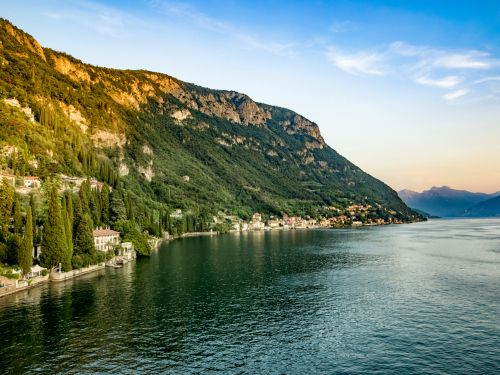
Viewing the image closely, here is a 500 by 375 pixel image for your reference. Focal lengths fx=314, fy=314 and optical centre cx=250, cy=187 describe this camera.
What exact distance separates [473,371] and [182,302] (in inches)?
1271

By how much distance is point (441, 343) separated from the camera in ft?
97.0

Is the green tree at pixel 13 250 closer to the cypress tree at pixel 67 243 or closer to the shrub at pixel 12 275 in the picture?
the shrub at pixel 12 275

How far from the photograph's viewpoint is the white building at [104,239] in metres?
67.4

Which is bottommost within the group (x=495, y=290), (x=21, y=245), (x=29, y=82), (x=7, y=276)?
(x=495, y=290)

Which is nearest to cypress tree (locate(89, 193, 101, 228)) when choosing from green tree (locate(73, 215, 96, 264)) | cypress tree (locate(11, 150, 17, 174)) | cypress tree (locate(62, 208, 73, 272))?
green tree (locate(73, 215, 96, 264))

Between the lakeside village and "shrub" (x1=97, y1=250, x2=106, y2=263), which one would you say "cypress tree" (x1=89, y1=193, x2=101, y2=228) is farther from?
"shrub" (x1=97, y1=250, x2=106, y2=263)

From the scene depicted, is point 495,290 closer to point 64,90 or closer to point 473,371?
point 473,371

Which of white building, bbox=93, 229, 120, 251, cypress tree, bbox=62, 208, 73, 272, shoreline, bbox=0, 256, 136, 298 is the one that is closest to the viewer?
shoreline, bbox=0, 256, 136, 298

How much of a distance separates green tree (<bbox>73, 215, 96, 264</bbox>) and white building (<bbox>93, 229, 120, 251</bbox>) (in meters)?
7.86

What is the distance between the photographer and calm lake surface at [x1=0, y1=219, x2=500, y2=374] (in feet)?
85.7

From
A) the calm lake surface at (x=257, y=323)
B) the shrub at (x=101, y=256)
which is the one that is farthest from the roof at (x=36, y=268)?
the shrub at (x=101, y=256)

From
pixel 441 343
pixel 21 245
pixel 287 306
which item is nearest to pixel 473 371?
pixel 441 343

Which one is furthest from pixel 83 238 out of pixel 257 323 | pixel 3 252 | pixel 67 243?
pixel 257 323

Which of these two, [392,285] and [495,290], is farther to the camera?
[392,285]
